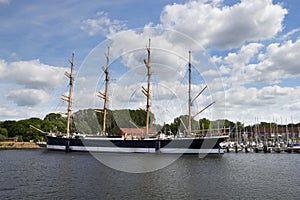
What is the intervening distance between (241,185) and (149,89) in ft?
195

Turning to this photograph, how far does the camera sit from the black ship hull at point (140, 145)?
70.5 metres

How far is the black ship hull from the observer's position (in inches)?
2776

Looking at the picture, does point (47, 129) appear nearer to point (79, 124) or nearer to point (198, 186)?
point (79, 124)

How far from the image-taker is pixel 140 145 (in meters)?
77.1

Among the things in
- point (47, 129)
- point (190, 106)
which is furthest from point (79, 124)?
point (190, 106)

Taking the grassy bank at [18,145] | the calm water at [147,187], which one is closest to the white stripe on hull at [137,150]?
the grassy bank at [18,145]

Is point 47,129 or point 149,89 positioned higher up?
point 149,89

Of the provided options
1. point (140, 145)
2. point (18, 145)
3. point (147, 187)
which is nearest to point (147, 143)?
point (140, 145)

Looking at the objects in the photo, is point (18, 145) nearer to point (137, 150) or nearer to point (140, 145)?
point (137, 150)

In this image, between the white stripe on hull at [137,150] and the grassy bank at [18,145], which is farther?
the grassy bank at [18,145]

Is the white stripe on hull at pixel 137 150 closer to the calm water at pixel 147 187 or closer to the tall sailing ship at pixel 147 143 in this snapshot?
the tall sailing ship at pixel 147 143

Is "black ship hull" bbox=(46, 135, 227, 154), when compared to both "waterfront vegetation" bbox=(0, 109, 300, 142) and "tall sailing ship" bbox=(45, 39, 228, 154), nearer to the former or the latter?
"tall sailing ship" bbox=(45, 39, 228, 154)

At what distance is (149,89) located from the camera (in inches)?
3450

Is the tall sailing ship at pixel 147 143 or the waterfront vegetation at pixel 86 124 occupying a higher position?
the waterfront vegetation at pixel 86 124
